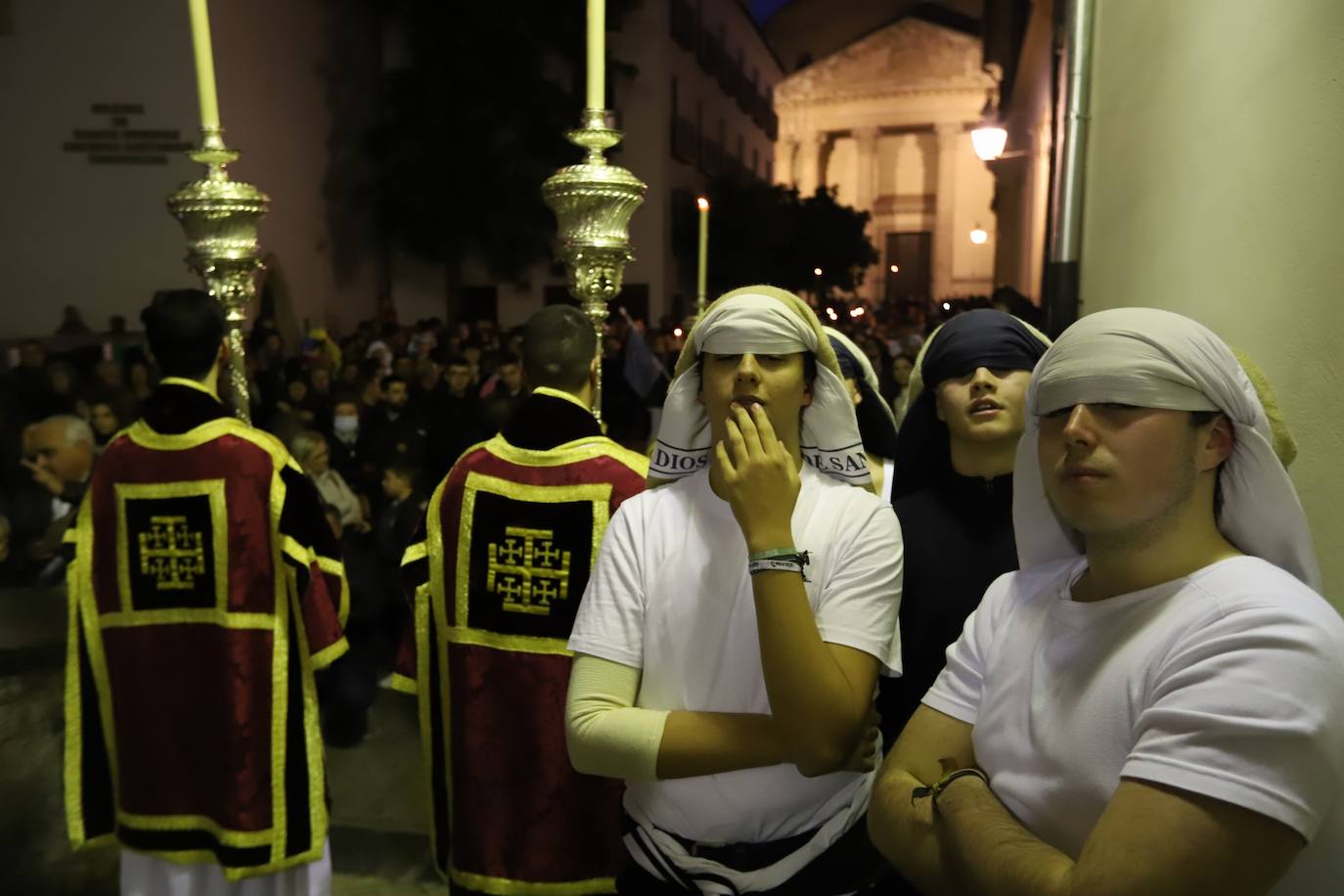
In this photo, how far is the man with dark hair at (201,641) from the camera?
2.80 meters

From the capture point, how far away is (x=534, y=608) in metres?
2.79

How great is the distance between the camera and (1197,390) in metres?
1.22

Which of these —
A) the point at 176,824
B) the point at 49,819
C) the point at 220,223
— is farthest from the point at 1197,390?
the point at 49,819

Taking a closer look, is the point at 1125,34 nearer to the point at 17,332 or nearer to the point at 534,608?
the point at 534,608

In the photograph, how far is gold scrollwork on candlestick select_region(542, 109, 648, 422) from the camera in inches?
87.9

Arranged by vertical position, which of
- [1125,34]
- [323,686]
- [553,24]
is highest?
[553,24]

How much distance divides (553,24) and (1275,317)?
15329 millimetres

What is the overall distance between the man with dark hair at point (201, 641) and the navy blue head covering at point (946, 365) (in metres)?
1.71

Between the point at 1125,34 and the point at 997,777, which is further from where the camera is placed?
the point at 1125,34

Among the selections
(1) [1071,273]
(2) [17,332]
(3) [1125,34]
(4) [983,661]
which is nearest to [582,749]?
(4) [983,661]

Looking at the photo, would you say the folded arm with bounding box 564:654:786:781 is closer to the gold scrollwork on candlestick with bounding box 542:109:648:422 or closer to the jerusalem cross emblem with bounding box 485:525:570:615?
the gold scrollwork on candlestick with bounding box 542:109:648:422

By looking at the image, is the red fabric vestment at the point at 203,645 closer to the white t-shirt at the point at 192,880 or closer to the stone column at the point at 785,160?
the white t-shirt at the point at 192,880

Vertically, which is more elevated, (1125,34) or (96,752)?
(1125,34)

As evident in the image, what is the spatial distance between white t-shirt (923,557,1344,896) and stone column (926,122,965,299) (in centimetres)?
1606
